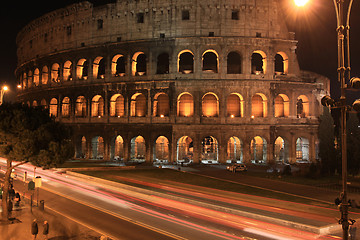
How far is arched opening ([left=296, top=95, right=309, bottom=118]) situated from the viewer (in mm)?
37844

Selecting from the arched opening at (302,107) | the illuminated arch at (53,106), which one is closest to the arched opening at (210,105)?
the arched opening at (302,107)

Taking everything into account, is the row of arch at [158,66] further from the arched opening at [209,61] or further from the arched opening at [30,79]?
the arched opening at [30,79]

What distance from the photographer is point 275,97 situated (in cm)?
3694

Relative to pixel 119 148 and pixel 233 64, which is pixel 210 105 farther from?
pixel 119 148

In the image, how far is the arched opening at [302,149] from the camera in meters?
37.6

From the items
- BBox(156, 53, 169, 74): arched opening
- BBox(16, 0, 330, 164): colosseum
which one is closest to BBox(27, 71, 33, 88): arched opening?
BBox(16, 0, 330, 164): colosseum

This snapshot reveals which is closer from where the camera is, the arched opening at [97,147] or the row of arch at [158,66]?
the row of arch at [158,66]

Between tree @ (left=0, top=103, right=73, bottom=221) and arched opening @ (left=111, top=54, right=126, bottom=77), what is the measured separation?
25572 millimetres

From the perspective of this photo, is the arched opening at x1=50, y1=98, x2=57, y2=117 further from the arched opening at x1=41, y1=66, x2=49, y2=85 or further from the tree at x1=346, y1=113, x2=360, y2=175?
the tree at x1=346, y1=113, x2=360, y2=175

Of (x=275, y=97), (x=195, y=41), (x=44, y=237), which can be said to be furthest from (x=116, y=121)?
(x=44, y=237)

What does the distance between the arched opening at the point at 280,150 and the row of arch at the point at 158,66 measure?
9354 mm

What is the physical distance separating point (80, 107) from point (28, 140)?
30815mm

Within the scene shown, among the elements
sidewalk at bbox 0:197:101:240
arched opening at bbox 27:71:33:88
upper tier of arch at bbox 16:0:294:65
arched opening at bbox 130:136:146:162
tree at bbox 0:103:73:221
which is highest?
upper tier of arch at bbox 16:0:294:65

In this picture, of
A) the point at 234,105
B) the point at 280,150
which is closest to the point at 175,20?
the point at 234,105
